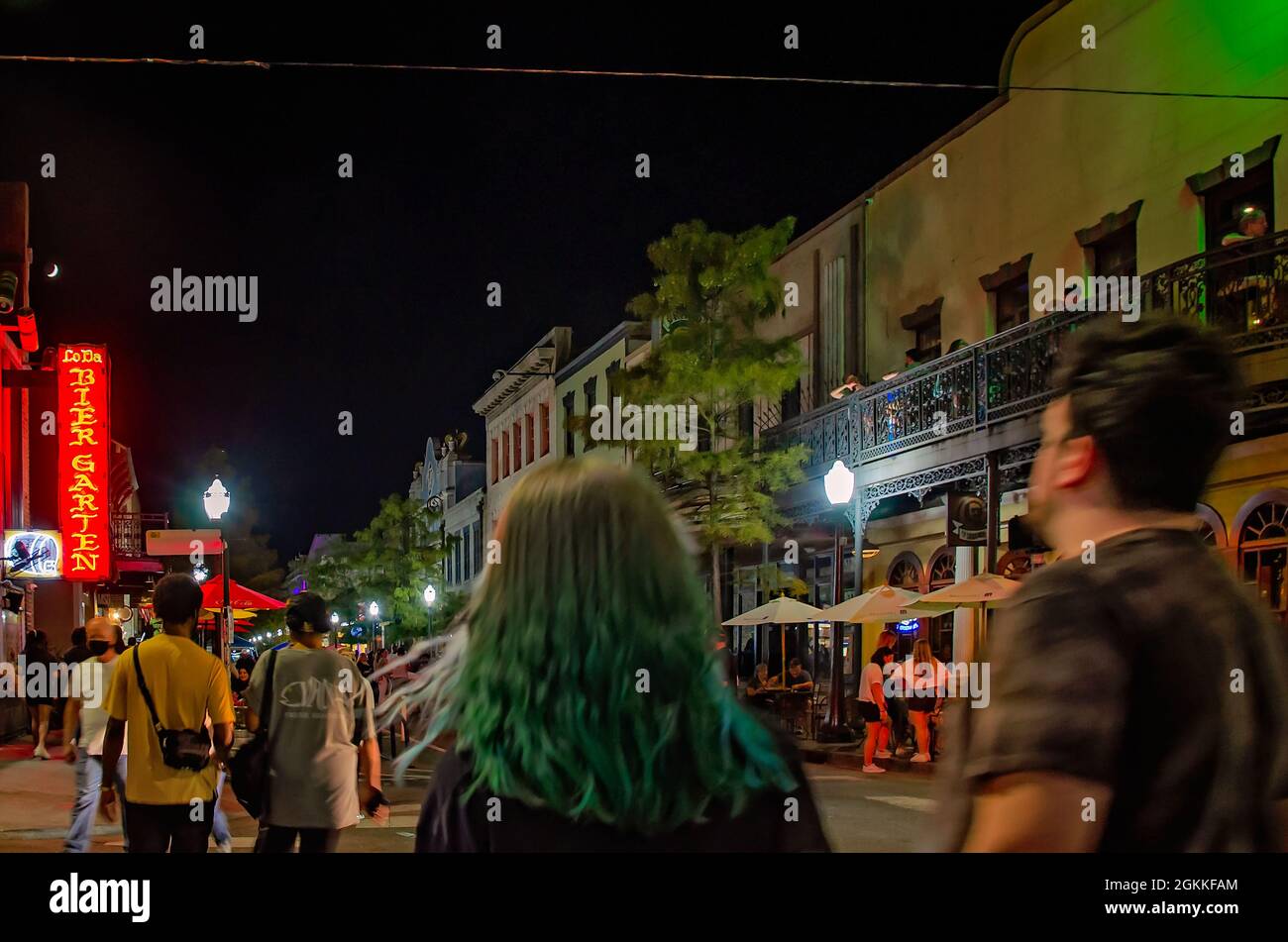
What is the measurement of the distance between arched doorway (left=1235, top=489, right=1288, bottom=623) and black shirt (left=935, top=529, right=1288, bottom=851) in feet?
44.8

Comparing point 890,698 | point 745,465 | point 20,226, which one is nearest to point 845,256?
point 745,465

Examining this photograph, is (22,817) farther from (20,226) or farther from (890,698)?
(20,226)

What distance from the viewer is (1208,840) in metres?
1.96

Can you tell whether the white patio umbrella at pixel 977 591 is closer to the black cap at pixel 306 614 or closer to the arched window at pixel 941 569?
the arched window at pixel 941 569

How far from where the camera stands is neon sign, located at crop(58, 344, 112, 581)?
2483 centimetres

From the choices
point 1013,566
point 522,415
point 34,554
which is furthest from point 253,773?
point 522,415

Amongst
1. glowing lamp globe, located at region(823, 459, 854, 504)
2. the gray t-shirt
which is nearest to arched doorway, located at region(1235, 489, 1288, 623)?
glowing lamp globe, located at region(823, 459, 854, 504)

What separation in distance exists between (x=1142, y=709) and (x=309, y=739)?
204 inches

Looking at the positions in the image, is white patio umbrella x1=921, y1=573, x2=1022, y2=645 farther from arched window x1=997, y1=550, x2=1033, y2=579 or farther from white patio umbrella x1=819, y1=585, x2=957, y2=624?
white patio umbrella x1=819, y1=585, x2=957, y2=624

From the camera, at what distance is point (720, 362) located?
23578mm

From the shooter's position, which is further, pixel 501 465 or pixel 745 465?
pixel 501 465
